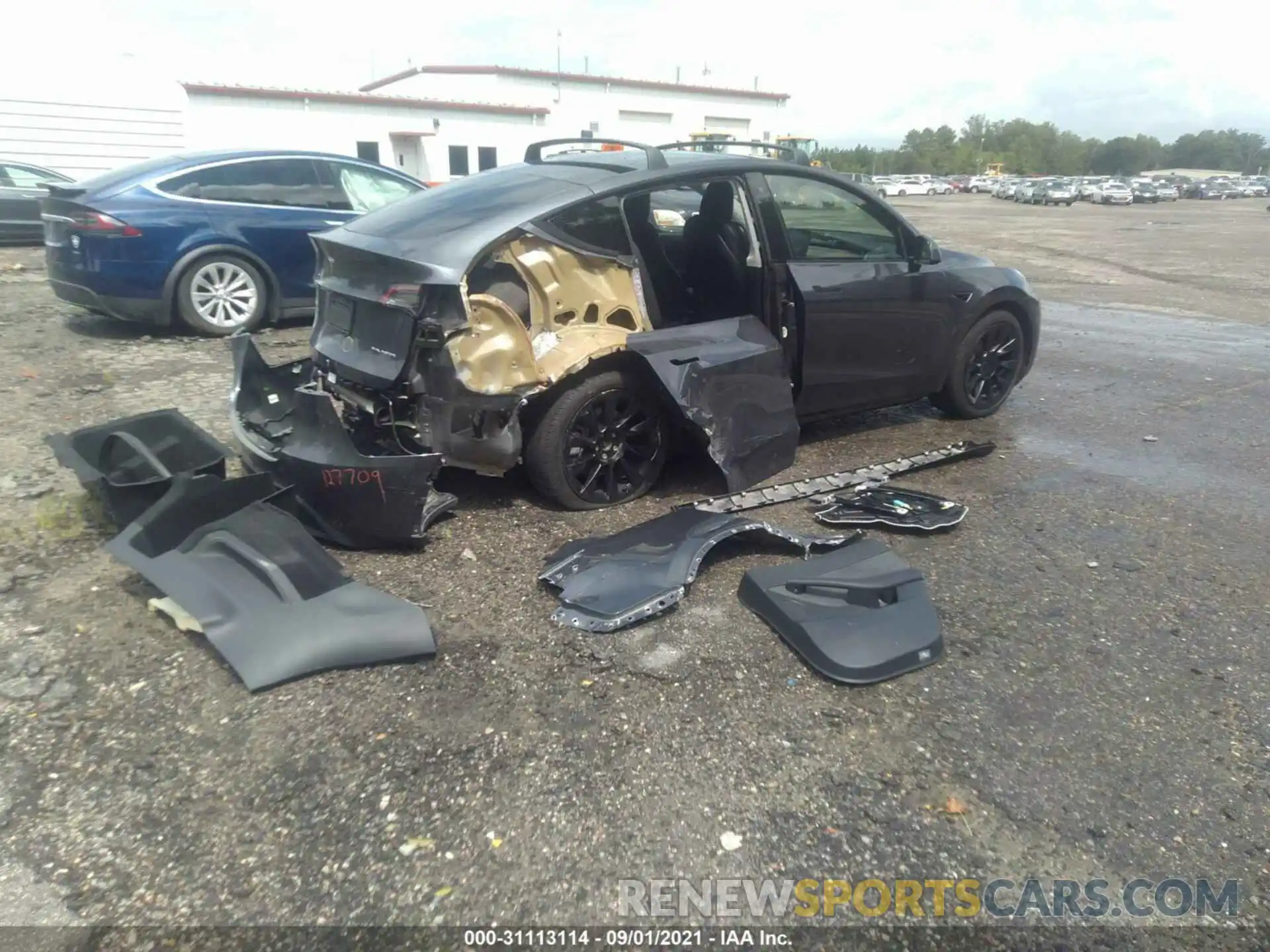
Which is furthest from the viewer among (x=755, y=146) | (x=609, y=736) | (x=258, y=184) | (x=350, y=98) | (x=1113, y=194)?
(x=1113, y=194)

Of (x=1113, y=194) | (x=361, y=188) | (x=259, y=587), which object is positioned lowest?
(x=1113, y=194)

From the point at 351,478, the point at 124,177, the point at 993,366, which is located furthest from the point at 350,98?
the point at 351,478

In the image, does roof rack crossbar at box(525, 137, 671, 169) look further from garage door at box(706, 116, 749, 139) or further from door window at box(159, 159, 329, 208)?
garage door at box(706, 116, 749, 139)

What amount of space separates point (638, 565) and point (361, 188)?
20.8 feet

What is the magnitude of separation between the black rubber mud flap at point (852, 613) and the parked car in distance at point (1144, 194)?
6424 cm

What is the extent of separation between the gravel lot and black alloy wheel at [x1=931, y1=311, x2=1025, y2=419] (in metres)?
1.34

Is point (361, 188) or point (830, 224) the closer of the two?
point (830, 224)

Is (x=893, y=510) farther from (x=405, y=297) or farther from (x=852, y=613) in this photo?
(x=405, y=297)

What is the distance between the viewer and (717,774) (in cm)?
258

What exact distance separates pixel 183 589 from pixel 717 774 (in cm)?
198

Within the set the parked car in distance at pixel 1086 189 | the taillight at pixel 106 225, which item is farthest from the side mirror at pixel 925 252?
the parked car in distance at pixel 1086 189

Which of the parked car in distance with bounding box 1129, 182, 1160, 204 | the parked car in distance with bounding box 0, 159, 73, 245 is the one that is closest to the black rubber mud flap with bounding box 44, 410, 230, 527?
the parked car in distance with bounding box 0, 159, 73, 245

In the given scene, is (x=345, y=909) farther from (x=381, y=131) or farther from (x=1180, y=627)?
(x=381, y=131)

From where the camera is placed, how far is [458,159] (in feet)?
114
